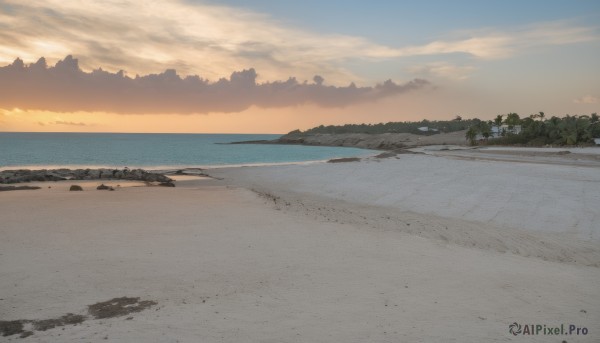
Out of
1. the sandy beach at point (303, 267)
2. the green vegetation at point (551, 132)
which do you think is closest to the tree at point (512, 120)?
the green vegetation at point (551, 132)

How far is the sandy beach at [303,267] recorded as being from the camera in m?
8.02

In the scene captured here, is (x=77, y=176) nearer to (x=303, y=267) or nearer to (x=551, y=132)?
(x=303, y=267)

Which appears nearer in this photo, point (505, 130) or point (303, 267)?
point (303, 267)

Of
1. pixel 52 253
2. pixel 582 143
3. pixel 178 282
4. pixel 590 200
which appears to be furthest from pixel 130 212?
pixel 582 143

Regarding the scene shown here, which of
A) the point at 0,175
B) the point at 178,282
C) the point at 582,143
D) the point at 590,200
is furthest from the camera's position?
the point at 582,143

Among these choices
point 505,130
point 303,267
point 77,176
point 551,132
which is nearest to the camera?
point 303,267

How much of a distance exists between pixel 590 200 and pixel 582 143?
2597 inches

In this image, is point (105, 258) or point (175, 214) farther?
point (175, 214)

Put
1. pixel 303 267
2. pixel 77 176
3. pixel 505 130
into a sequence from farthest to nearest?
1. pixel 505 130
2. pixel 77 176
3. pixel 303 267

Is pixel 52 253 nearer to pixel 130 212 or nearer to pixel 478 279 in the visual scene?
pixel 130 212

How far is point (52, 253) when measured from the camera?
40.9ft

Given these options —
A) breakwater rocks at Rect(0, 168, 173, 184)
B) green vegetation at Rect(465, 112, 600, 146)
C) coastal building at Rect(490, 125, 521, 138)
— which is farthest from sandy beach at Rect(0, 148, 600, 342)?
coastal building at Rect(490, 125, 521, 138)

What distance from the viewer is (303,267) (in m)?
11.6

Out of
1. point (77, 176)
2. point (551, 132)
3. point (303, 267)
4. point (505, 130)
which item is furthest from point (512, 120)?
point (303, 267)
